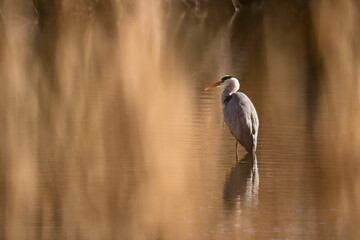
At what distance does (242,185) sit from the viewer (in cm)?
841

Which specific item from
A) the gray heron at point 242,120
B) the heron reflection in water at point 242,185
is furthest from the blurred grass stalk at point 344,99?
the gray heron at point 242,120

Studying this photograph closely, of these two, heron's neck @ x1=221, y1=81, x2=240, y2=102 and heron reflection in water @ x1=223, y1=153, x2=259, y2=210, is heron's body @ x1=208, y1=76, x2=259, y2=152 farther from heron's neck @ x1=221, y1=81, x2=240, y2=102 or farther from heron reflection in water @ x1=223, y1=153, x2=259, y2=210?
heron's neck @ x1=221, y1=81, x2=240, y2=102

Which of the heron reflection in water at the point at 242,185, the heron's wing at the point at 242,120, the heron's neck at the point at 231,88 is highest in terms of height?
the heron's neck at the point at 231,88

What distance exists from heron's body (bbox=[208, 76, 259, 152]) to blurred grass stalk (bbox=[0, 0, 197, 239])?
0.61 metres

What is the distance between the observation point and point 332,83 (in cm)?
1573

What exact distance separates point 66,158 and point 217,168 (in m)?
1.54

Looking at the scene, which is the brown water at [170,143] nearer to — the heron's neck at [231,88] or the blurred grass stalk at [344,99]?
the blurred grass stalk at [344,99]

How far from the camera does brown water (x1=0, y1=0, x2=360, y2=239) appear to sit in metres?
7.12

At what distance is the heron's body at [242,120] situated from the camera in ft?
32.0

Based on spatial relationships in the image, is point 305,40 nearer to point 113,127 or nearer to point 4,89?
point 4,89

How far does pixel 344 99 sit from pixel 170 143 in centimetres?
445

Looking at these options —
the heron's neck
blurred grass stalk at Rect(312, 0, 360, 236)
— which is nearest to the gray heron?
the heron's neck

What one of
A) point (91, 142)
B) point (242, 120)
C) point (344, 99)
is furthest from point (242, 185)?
point (344, 99)

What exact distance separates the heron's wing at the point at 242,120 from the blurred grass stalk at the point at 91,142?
0.61 metres
